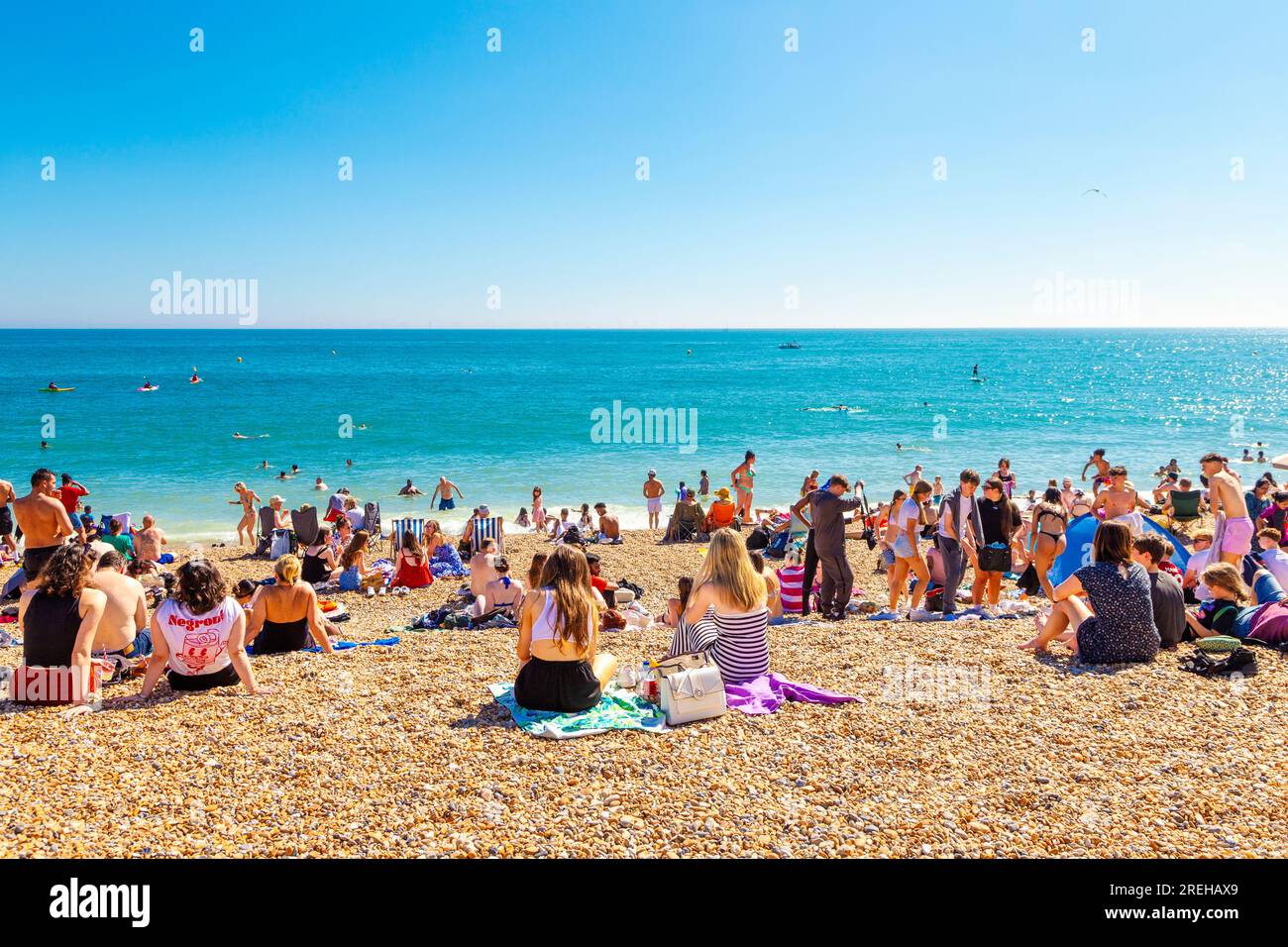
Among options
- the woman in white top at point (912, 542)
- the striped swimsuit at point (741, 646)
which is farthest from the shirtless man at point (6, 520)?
the woman in white top at point (912, 542)

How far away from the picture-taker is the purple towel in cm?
499

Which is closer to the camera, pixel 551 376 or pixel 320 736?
pixel 320 736

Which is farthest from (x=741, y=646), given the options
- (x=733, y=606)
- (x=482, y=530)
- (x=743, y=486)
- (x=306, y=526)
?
(x=743, y=486)

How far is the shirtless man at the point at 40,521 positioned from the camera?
7863mm

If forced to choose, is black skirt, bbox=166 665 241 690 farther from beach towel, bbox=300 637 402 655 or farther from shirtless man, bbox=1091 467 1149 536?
shirtless man, bbox=1091 467 1149 536

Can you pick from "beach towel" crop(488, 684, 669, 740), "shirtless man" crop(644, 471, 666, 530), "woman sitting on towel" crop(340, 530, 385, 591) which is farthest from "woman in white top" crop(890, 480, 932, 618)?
"shirtless man" crop(644, 471, 666, 530)

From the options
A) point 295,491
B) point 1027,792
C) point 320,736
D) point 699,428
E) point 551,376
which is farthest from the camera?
point 551,376

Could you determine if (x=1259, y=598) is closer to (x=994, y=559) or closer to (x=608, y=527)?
(x=994, y=559)

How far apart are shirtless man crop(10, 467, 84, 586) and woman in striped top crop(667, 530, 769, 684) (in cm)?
686

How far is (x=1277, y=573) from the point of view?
7012mm

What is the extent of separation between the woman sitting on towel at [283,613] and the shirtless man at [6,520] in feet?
14.2
